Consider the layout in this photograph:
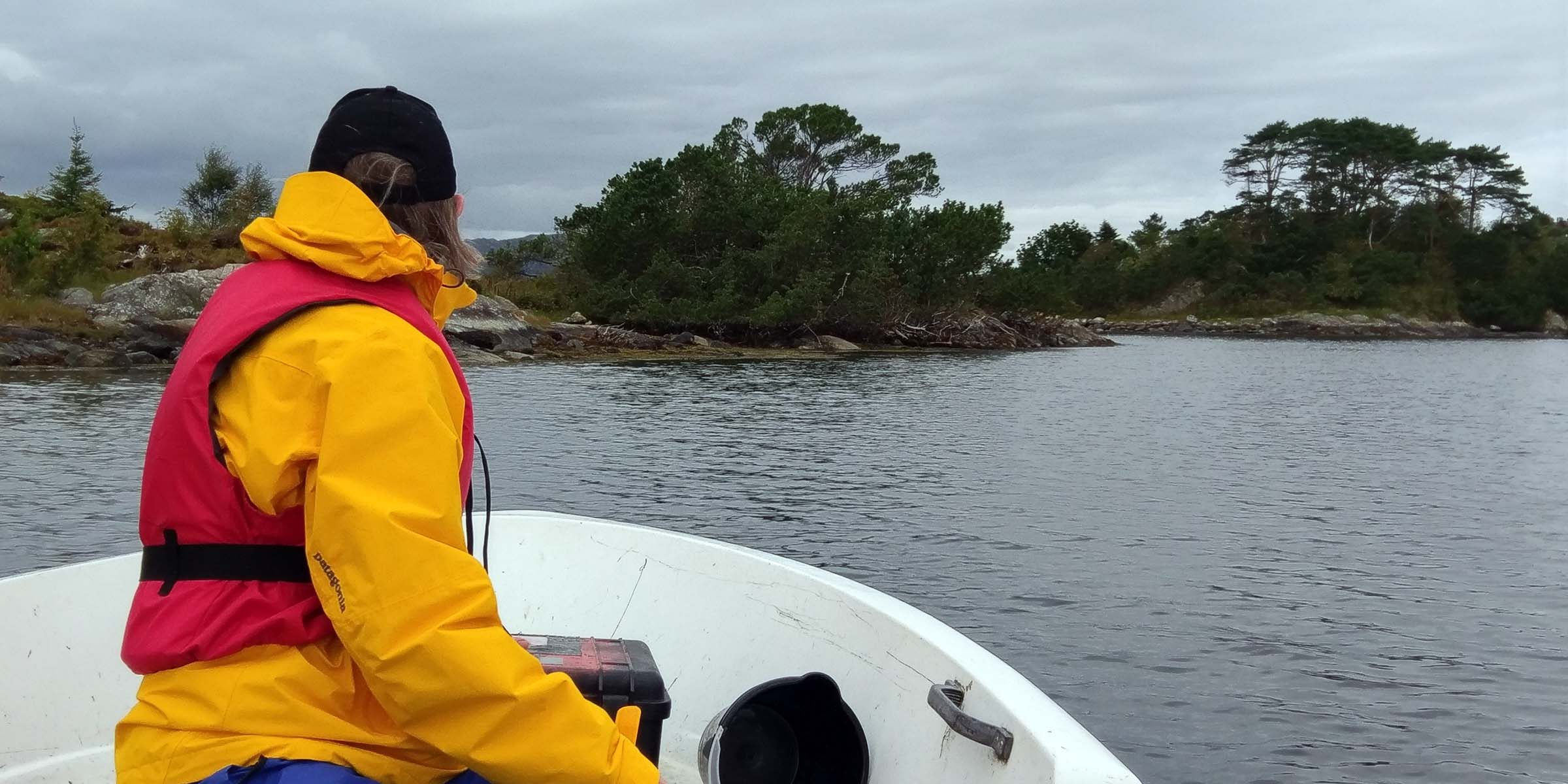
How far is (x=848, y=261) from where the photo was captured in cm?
4084

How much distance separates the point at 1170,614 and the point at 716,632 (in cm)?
485

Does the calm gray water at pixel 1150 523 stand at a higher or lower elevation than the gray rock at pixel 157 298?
lower

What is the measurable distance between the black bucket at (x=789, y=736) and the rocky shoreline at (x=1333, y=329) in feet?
233

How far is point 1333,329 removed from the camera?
234 feet

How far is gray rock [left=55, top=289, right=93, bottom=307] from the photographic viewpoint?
81.7 feet

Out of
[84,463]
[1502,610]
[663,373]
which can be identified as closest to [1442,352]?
[663,373]

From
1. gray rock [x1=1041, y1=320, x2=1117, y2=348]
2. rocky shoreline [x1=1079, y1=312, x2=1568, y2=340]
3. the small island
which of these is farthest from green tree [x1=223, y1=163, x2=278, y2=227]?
rocky shoreline [x1=1079, y1=312, x2=1568, y2=340]

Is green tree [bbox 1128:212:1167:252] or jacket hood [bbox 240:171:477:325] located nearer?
jacket hood [bbox 240:171:477:325]

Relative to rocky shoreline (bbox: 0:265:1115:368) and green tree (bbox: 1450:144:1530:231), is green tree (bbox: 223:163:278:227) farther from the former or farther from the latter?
green tree (bbox: 1450:144:1530:231)

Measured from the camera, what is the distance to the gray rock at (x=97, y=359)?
22.0 meters

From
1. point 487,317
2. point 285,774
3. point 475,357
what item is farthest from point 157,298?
point 285,774

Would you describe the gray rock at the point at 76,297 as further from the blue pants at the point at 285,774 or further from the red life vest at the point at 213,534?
the blue pants at the point at 285,774

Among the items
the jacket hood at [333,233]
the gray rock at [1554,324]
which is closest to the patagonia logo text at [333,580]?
the jacket hood at [333,233]

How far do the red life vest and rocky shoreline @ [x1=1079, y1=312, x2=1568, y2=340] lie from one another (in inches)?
2846
